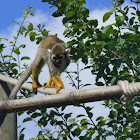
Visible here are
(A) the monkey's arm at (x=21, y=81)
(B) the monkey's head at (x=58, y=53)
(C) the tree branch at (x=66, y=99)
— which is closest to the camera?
(C) the tree branch at (x=66, y=99)

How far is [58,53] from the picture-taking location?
5.12m

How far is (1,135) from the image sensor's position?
4133 mm

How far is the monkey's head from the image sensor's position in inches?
200

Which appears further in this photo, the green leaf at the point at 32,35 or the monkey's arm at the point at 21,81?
the green leaf at the point at 32,35

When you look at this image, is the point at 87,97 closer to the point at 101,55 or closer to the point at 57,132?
the point at 101,55

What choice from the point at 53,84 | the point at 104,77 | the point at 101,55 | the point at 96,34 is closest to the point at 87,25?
the point at 96,34

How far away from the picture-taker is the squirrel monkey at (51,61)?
16.7ft

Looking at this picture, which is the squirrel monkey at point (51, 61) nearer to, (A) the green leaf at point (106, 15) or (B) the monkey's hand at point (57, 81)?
(B) the monkey's hand at point (57, 81)

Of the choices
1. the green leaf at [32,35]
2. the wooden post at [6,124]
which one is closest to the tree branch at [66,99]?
the wooden post at [6,124]

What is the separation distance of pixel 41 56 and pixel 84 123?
1.66m

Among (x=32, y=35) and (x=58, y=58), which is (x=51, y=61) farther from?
(x=32, y=35)

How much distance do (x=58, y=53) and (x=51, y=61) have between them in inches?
10.1

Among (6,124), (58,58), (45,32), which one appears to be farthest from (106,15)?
(6,124)

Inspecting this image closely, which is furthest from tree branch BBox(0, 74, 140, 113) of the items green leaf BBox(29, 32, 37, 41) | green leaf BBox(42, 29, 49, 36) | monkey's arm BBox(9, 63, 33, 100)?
green leaf BBox(42, 29, 49, 36)
